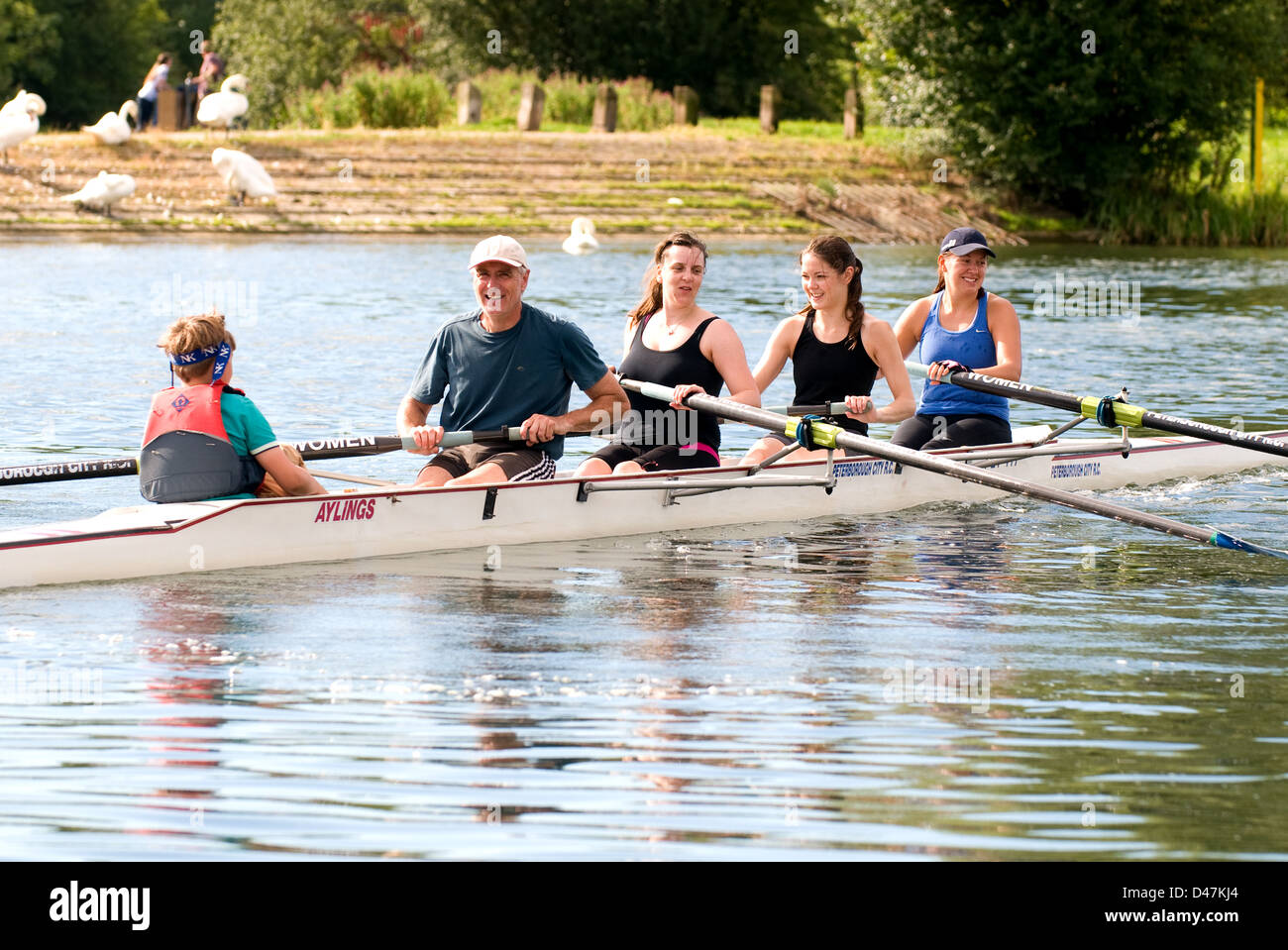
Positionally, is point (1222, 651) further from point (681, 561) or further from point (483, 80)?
point (483, 80)

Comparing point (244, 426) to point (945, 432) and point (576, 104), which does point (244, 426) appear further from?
point (576, 104)

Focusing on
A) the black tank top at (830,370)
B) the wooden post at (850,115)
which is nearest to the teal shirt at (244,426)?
the black tank top at (830,370)

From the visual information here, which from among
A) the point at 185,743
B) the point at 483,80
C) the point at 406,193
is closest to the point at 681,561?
the point at 185,743

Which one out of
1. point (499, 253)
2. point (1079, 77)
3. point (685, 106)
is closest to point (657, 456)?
point (499, 253)

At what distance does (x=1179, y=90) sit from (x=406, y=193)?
15214 mm

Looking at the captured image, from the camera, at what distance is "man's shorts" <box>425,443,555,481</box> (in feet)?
28.2

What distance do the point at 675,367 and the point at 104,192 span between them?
22.8 metres

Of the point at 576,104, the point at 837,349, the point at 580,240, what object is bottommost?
the point at 837,349

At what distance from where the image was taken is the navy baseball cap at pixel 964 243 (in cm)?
970

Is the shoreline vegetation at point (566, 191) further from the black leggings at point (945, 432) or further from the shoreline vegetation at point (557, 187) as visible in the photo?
the black leggings at point (945, 432)

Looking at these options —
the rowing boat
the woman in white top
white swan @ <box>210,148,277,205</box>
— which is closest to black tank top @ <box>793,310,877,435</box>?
the rowing boat

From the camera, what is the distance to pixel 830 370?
9.38 meters

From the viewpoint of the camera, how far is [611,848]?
182 inches
